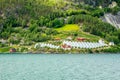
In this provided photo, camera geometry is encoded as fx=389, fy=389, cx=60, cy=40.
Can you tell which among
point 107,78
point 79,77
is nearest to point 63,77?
point 79,77

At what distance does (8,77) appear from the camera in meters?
86.4

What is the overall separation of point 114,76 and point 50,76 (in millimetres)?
14427

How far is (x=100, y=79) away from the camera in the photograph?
82188 mm

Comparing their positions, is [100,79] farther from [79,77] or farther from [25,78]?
[25,78]

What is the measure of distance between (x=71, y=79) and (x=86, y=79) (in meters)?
3.16

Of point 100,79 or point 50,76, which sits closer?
→ point 100,79

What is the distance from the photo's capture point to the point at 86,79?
268ft

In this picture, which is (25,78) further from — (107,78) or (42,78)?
(107,78)

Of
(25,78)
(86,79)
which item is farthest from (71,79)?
(25,78)

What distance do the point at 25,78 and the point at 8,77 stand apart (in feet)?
14.9

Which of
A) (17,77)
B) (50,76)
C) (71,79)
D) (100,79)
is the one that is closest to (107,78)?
(100,79)

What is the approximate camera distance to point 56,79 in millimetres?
82188

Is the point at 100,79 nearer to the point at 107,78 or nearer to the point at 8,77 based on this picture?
the point at 107,78

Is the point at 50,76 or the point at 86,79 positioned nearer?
the point at 86,79
